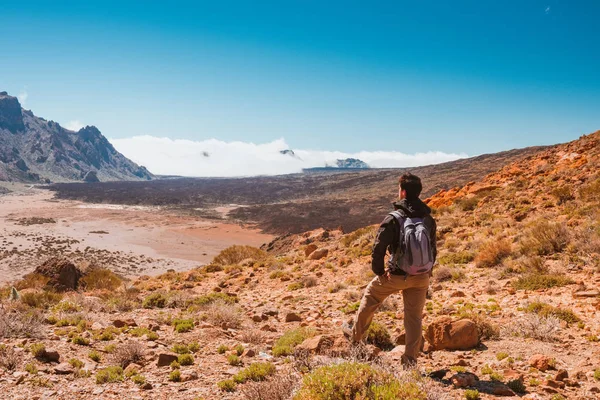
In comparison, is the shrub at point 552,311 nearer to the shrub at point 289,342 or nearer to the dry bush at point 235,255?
the shrub at point 289,342

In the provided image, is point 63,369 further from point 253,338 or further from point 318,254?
point 318,254

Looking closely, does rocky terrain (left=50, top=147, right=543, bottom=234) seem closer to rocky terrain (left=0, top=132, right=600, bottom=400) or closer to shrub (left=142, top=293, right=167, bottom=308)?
rocky terrain (left=0, top=132, right=600, bottom=400)

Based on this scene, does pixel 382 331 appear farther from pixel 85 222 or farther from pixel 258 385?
pixel 85 222

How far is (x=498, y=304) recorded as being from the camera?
279 inches

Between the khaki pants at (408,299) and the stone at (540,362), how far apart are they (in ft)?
4.59

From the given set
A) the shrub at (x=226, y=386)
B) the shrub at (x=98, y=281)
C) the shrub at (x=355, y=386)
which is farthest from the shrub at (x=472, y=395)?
the shrub at (x=98, y=281)

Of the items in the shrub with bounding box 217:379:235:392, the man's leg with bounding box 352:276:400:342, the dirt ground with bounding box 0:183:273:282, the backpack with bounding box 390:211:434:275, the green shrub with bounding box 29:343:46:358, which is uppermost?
the backpack with bounding box 390:211:434:275

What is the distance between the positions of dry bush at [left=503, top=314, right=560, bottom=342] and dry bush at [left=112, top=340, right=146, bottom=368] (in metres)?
5.60

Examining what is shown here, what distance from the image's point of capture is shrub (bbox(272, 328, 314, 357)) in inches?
212

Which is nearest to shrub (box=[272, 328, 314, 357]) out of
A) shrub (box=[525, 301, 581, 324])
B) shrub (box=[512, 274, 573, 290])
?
shrub (box=[525, 301, 581, 324])

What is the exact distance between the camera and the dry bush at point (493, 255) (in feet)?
32.7

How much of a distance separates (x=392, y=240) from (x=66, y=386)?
4.27 metres

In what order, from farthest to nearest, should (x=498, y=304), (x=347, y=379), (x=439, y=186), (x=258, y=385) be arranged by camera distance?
(x=439, y=186)
(x=498, y=304)
(x=258, y=385)
(x=347, y=379)

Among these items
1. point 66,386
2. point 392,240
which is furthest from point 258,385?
point 66,386
